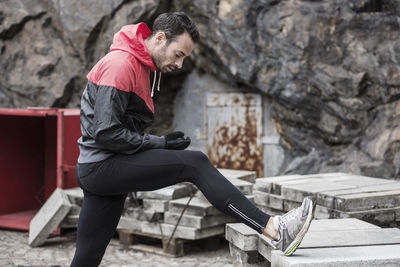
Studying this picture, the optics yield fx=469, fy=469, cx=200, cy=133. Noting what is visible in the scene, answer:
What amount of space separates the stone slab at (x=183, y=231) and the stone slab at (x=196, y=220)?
54 millimetres

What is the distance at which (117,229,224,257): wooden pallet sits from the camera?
547 cm

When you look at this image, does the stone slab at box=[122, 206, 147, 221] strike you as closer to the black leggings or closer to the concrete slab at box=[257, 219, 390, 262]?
the concrete slab at box=[257, 219, 390, 262]

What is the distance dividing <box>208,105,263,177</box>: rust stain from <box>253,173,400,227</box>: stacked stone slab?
12.0 feet

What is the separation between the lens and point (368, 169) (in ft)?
23.5

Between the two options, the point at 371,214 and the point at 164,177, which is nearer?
the point at 164,177

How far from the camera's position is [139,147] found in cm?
270

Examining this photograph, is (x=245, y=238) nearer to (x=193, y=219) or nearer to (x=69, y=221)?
(x=193, y=219)

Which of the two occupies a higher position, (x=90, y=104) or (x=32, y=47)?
(x=32, y=47)

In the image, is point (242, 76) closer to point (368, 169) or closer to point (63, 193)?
point (368, 169)

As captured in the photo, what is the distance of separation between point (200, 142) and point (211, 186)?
6.80 m

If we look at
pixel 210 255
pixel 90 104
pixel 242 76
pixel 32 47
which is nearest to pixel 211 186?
pixel 90 104

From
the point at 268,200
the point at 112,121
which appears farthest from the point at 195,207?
the point at 112,121

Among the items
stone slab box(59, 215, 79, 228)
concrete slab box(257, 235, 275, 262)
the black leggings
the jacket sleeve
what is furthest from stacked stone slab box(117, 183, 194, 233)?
the jacket sleeve

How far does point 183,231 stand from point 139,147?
2.85 m
